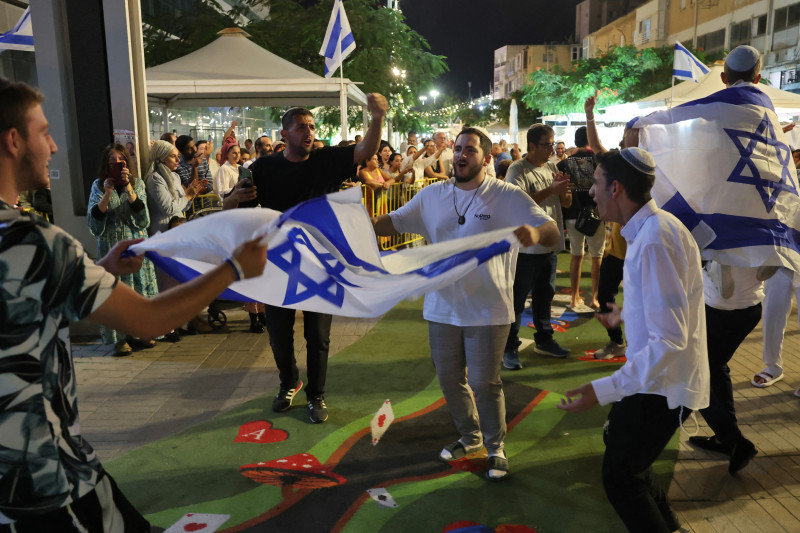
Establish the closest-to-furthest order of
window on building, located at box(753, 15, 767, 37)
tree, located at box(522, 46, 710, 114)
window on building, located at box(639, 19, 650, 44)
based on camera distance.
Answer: tree, located at box(522, 46, 710, 114), window on building, located at box(753, 15, 767, 37), window on building, located at box(639, 19, 650, 44)

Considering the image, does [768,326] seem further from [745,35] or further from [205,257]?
[745,35]

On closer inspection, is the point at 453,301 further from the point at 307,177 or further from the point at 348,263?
the point at 307,177

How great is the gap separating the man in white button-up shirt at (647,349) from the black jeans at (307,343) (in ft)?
8.44

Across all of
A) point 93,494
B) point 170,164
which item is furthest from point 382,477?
point 170,164

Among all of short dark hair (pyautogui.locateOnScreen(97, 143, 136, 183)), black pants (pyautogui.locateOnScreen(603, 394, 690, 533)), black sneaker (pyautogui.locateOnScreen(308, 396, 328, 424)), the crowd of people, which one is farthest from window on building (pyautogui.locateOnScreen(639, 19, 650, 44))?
black pants (pyautogui.locateOnScreen(603, 394, 690, 533))

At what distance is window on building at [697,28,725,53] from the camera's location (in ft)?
152

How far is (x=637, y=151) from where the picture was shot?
285 centimetres

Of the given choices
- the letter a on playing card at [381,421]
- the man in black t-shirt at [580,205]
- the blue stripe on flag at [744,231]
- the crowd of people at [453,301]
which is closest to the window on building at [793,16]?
the man in black t-shirt at [580,205]

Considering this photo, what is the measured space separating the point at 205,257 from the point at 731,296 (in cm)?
314

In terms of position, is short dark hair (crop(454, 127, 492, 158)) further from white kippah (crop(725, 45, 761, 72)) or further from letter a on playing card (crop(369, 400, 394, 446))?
letter a on playing card (crop(369, 400, 394, 446))

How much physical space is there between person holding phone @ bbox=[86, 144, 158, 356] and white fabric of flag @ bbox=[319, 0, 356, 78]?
17.1ft

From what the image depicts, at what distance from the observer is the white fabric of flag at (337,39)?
35.9 feet

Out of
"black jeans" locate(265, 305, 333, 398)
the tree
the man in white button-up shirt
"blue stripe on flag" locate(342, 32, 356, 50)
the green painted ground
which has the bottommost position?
the green painted ground

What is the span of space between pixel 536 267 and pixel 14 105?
17.1ft
